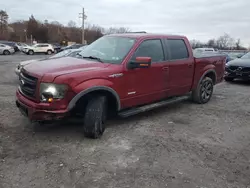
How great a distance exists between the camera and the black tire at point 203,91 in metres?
6.84

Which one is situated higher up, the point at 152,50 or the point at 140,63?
the point at 152,50

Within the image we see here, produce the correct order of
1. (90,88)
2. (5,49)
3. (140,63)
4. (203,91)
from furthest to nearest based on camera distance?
(5,49) < (203,91) < (140,63) < (90,88)

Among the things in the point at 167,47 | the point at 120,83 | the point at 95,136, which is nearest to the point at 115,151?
the point at 95,136

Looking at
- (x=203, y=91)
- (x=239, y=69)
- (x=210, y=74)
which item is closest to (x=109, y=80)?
(x=203, y=91)

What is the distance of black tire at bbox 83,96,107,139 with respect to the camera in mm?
4246

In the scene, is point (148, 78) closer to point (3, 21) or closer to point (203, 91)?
point (203, 91)

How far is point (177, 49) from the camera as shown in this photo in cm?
603

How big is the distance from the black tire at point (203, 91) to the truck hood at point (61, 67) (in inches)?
128

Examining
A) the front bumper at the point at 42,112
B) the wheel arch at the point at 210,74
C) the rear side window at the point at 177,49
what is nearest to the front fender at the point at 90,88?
the front bumper at the point at 42,112

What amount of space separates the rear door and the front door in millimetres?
248

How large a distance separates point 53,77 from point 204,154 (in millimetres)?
2639

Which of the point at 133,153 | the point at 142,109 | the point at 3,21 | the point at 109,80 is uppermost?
the point at 3,21

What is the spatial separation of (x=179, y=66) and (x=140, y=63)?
5.24 ft

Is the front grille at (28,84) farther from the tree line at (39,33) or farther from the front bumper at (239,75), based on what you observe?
the tree line at (39,33)
